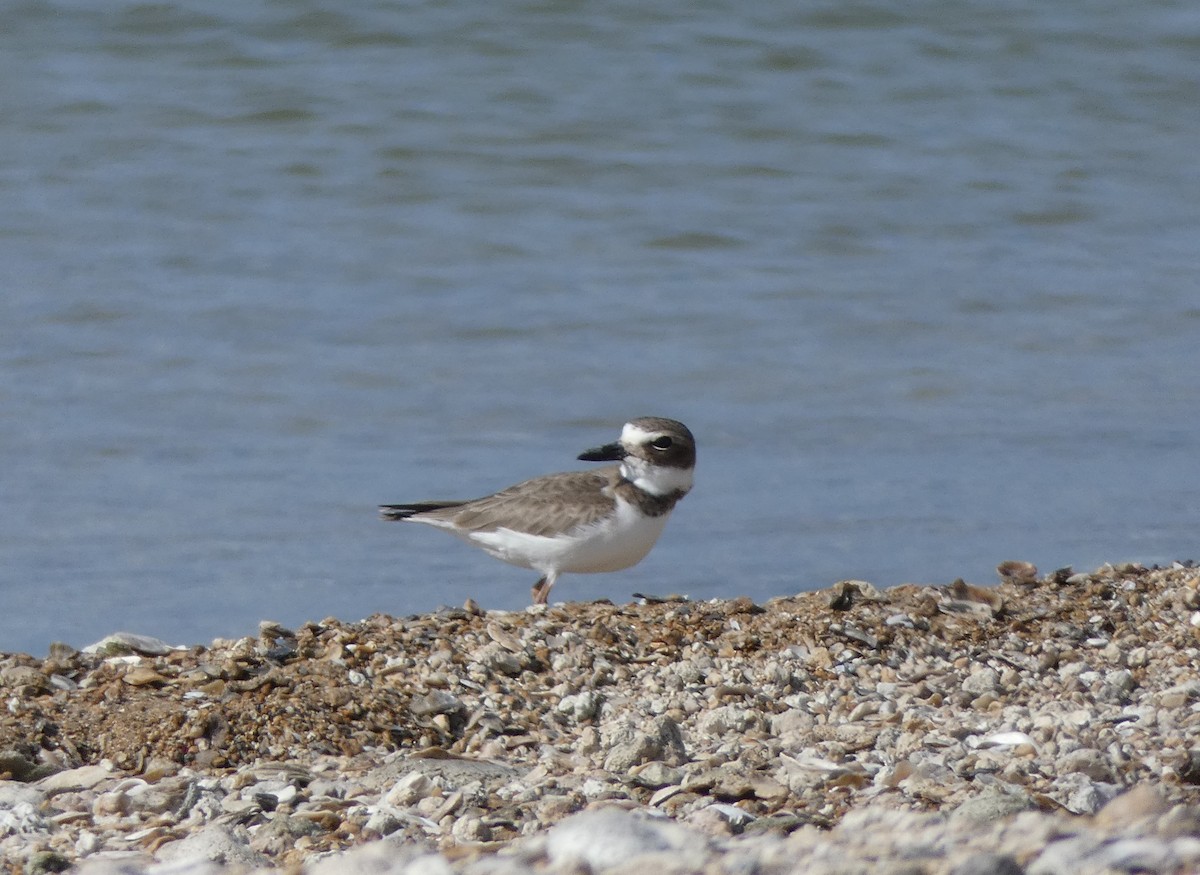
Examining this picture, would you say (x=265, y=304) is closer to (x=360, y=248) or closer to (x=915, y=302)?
(x=360, y=248)

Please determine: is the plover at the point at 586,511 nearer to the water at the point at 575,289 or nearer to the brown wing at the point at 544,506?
the brown wing at the point at 544,506

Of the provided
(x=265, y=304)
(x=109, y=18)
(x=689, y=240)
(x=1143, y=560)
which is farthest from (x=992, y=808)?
(x=109, y=18)

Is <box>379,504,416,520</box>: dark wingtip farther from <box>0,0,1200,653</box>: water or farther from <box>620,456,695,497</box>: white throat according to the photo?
<box>620,456,695,497</box>: white throat

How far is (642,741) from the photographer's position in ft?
13.9

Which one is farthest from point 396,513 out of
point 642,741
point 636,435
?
point 642,741

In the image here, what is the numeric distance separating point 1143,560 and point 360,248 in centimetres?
534

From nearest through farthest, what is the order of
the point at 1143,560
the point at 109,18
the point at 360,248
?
the point at 1143,560
the point at 360,248
the point at 109,18

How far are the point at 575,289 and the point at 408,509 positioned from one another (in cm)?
353

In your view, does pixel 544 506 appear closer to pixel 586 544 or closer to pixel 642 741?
pixel 586 544

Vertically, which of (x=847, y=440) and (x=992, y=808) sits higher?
(x=992, y=808)

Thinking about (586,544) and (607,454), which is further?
(607,454)

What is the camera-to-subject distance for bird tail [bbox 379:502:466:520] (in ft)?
22.2

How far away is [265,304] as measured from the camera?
9656mm

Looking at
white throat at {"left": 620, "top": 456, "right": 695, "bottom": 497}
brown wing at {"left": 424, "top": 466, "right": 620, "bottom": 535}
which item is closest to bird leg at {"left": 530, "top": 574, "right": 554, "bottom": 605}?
brown wing at {"left": 424, "top": 466, "right": 620, "bottom": 535}
